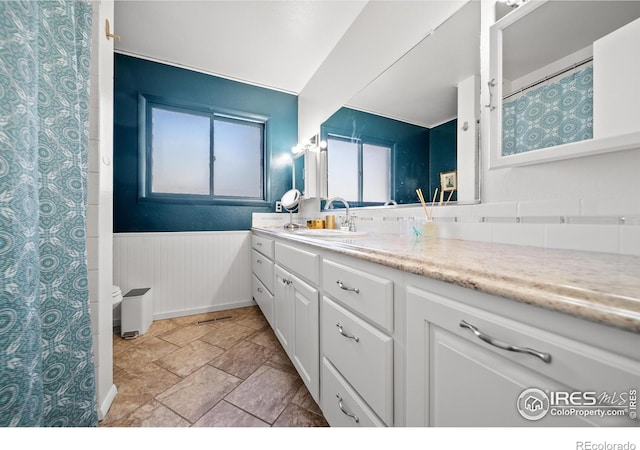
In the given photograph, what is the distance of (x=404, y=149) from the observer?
147 cm

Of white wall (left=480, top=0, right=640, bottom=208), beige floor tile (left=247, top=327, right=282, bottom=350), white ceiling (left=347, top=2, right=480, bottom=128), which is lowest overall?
beige floor tile (left=247, top=327, right=282, bottom=350)

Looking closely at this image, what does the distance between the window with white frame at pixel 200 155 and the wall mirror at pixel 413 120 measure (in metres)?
1.28

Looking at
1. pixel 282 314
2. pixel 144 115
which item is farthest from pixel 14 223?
pixel 144 115

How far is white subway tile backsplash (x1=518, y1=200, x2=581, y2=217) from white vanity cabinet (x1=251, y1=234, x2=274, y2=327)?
1.47m

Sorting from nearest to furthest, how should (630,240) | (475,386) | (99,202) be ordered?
(475,386) → (630,240) → (99,202)

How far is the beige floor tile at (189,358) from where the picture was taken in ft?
5.07

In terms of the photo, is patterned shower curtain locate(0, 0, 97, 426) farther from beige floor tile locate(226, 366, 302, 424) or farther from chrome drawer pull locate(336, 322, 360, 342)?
chrome drawer pull locate(336, 322, 360, 342)

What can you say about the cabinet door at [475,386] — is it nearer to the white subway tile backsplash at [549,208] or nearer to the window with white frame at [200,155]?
the white subway tile backsplash at [549,208]

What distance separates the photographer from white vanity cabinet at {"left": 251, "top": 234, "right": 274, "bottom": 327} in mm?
1836

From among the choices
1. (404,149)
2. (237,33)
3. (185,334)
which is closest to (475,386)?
(404,149)

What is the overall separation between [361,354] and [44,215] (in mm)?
1231

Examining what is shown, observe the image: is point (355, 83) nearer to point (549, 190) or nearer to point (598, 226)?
point (549, 190)

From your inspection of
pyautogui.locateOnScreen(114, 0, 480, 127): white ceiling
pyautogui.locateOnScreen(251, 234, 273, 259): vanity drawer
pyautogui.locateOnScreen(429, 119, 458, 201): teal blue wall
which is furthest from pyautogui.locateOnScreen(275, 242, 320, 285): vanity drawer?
→ pyautogui.locateOnScreen(114, 0, 480, 127): white ceiling

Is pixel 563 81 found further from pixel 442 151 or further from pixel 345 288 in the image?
pixel 345 288
